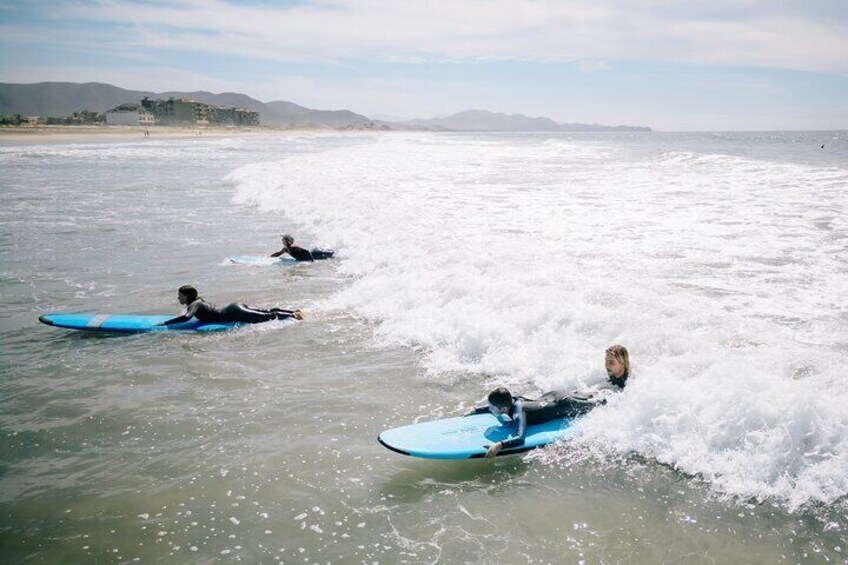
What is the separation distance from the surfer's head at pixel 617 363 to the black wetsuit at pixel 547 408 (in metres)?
0.20

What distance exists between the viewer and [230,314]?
32.9ft

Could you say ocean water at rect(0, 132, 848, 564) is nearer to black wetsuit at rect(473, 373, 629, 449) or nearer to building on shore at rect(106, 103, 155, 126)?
black wetsuit at rect(473, 373, 629, 449)

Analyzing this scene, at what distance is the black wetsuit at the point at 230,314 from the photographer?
9.78 metres

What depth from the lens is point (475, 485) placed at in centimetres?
557

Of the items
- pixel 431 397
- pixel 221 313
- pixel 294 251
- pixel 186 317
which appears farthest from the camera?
pixel 294 251

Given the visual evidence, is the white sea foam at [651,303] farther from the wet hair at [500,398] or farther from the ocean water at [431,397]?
the wet hair at [500,398]

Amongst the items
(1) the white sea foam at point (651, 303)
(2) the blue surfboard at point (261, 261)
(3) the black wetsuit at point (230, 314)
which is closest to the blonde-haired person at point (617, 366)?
(1) the white sea foam at point (651, 303)

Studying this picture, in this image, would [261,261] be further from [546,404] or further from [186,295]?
[546,404]

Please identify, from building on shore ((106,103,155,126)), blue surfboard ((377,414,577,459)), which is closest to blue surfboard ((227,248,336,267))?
blue surfboard ((377,414,577,459))

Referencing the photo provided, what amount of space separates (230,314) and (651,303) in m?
7.49

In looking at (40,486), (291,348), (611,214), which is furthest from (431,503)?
→ (611,214)

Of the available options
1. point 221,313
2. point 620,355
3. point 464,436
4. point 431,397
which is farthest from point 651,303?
point 221,313

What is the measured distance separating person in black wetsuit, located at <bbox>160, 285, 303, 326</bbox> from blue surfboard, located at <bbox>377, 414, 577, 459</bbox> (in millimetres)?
4796

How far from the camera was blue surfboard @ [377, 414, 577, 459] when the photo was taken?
5.77 meters
